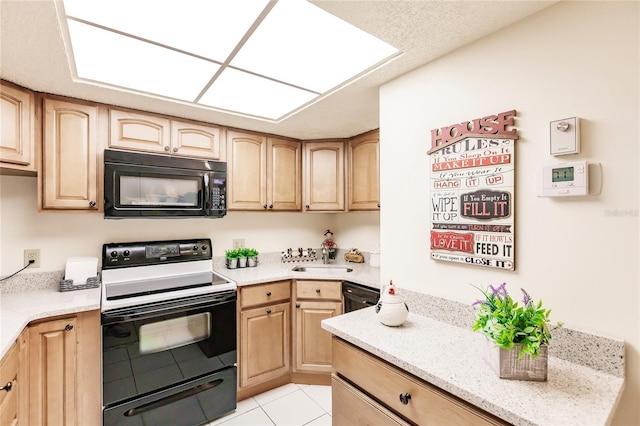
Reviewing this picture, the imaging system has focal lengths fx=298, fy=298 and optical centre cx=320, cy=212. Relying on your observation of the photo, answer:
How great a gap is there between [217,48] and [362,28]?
67 centimetres

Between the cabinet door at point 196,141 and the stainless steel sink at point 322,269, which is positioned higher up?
the cabinet door at point 196,141

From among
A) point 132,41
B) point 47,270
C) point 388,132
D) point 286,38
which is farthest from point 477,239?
point 47,270

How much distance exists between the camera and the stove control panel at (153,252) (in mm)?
2199

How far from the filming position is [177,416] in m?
1.91

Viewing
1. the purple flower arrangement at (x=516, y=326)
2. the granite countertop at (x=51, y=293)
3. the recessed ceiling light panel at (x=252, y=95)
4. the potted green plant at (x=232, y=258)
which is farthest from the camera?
the potted green plant at (x=232, y=258)

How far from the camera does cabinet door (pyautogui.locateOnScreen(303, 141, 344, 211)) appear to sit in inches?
113

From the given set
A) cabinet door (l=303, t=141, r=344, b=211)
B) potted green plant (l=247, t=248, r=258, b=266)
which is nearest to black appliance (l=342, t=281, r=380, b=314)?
cabinet door (l=303, t=141, r=344, b=211)

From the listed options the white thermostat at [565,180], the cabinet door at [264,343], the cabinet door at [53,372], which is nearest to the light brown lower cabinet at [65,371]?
the cabinet door at [53,372]

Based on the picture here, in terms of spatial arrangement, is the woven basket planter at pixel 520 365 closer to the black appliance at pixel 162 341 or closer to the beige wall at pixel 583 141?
the beige wall at pixel 583 141

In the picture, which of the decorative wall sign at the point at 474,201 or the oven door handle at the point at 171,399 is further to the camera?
the oven door handle at the point at 171,399

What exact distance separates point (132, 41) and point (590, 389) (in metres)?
2.15

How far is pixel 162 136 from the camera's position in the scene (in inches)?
87.5

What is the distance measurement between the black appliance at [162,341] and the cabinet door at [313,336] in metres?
0.54

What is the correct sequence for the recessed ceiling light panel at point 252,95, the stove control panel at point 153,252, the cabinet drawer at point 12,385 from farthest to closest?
1. the stove control panel at point 153,252
2. the recessed ceiling light panel at point 252,95
3. the cabinet drawer at point 12,385
